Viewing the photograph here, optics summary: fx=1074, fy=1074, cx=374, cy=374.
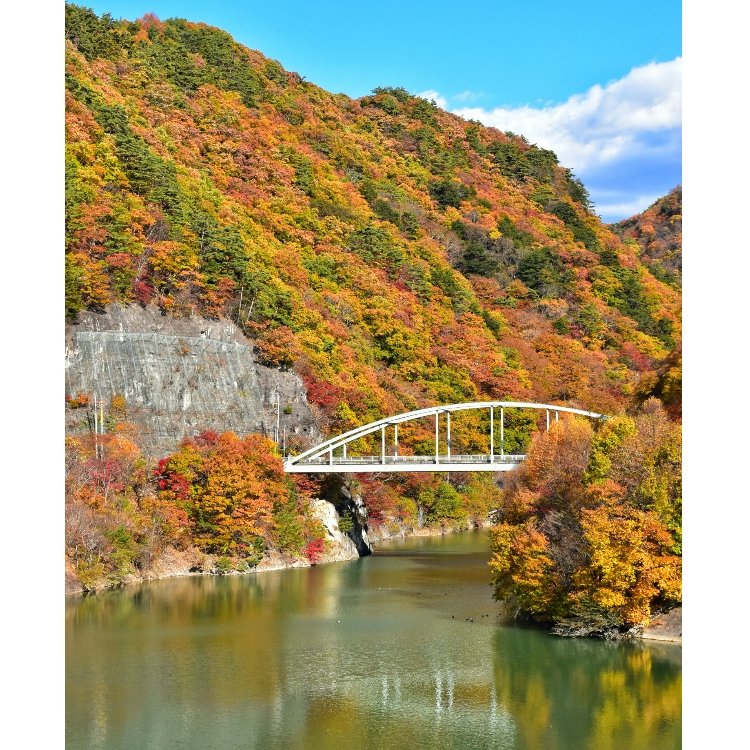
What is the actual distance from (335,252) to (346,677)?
38.5 meters

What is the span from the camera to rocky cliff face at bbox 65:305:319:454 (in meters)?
35.9

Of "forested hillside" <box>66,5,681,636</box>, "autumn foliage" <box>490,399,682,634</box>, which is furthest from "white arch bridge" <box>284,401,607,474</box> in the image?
"autumn foliage" <box>490,399,682,634</box>

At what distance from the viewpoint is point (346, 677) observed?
20.3 m

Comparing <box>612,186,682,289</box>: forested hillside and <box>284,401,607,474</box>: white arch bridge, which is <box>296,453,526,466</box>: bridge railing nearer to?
<box>284,401,607,474</box>: white arch bridge

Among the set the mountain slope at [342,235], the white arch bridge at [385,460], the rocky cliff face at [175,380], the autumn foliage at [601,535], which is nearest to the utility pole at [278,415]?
the rocky cliff face at [175,380]

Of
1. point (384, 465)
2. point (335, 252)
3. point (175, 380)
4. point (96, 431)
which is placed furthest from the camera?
point (335, 252)

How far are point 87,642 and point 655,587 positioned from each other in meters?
11.8

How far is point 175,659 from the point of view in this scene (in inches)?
846

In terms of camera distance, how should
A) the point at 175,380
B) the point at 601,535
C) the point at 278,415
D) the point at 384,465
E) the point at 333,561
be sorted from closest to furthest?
1. the point at 601,535
2. the point at 384,465
3. the point at 333,561
4. the point at 175,380
5. the point at 278,415

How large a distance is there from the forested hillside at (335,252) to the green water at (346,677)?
18.4ft

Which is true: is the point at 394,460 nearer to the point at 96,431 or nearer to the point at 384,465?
the point at 384,465

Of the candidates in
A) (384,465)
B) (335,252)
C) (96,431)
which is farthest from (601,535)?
(335,252)

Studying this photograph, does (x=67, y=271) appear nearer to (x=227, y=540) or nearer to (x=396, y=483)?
(x=227, y=540)
